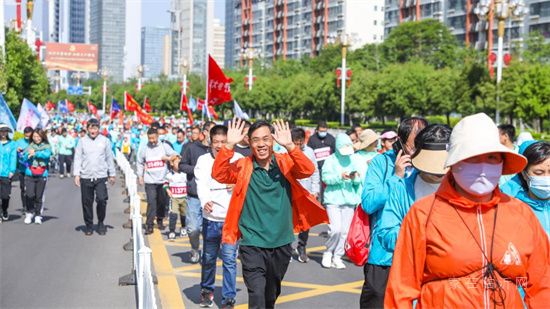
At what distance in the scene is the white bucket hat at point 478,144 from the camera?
3.22 meters

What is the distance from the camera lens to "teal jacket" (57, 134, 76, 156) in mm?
26656

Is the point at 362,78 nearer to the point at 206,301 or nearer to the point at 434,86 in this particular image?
the point at 434,86

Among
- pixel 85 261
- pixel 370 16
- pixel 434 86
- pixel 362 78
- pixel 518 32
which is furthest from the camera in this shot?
pixel 370 16

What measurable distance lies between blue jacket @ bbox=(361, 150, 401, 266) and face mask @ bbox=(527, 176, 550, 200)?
0.86m

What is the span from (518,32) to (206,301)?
73176 mm

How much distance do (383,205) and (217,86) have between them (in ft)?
39.2

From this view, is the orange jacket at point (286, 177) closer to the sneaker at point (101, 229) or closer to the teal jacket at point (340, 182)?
the teal jacket at point (340, 182)

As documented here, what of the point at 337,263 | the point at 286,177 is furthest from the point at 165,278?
the point at 286,177

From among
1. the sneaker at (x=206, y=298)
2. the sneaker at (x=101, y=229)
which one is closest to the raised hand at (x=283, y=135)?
the sneaker at (x=206, y=298)

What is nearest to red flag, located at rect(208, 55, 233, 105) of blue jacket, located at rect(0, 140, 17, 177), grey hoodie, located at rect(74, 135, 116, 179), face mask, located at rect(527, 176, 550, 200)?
grey hoodie, located at rect(74, 135, 116, 179)

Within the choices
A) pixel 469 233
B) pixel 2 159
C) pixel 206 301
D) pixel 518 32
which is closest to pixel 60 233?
→ pixel 2 159

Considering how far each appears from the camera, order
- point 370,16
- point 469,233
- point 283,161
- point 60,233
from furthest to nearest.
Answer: point 370,16 → point 60,233 → point 283,161 → point 469,233

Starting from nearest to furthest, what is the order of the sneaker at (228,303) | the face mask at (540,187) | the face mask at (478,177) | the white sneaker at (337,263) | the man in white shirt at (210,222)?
the face mask at (478,177)
the face mask at (540,187)
the sneaker at (228,303)
the man in white shirt at (210,222)
the white sneaker at (337,263)

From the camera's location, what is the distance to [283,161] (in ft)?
20.5
